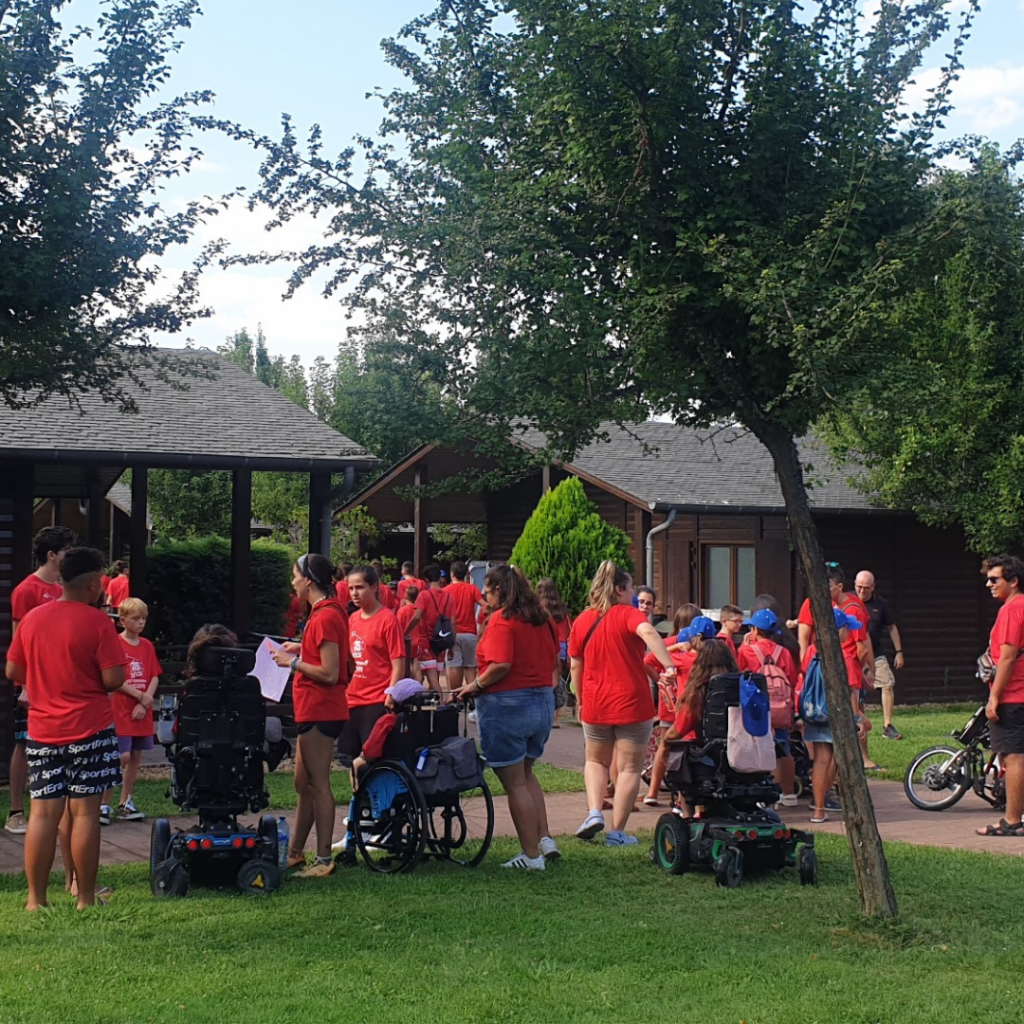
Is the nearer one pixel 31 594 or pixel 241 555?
pixel 31 594

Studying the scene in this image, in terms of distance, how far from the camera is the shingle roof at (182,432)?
1441 centimetres

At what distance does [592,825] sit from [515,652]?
1.62 metres

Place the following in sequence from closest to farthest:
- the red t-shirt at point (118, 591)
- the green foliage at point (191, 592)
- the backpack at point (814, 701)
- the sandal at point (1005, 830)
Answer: the sandal at point (1005, 830) → the backpack at point (814, 701) → the red t-shirt at point (118, 591) → the green foliage at point (191, 592)

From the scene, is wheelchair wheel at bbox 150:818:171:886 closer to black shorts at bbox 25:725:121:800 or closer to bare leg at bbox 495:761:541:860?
black shorts at bbox 25:725:121:800

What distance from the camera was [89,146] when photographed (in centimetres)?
Answer: 858

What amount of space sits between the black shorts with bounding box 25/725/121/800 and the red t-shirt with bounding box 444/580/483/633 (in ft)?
34.5

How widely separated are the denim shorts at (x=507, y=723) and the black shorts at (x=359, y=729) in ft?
2.45

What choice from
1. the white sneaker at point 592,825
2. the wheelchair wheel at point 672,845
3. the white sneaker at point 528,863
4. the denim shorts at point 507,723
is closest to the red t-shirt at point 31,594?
the denim shorts at point 507,723

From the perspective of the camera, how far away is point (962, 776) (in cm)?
1124

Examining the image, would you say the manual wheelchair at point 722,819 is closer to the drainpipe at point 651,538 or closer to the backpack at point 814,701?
the backpack at point 814,701

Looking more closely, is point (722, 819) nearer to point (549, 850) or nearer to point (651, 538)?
point (549, 850)

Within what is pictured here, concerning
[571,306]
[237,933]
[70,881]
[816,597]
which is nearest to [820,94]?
[571,306]

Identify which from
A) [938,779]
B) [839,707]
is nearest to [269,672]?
[839,707]

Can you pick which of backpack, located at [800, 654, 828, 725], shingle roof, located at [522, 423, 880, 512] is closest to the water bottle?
backpack, located at [800, 654, 828, 725]
